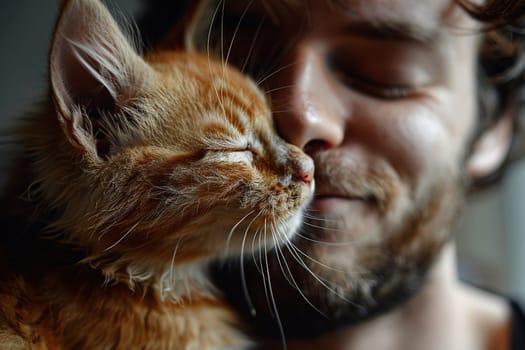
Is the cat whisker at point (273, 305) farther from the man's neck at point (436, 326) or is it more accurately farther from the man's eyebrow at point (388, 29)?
the man's eyebrow at point (388, 29)

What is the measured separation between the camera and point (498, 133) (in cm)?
124

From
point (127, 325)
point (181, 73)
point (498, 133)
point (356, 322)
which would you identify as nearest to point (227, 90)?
point (181, 73)

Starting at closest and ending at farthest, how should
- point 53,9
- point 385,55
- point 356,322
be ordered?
point 53,9, point 385,55, point 356,322

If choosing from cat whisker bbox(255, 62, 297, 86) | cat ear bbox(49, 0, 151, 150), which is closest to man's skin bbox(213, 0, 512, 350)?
cat whisker bbox(255, 62, 297, 86)

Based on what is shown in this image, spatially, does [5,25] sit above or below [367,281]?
above

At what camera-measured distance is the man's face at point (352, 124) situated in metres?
0.69

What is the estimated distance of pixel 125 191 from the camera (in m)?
0.59

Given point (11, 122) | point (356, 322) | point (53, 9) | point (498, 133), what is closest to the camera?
point (53, 9)

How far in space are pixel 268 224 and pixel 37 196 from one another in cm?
27

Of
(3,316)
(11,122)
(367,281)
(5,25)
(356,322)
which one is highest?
(5,25)

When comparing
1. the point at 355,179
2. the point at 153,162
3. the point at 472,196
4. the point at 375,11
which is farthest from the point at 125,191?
the point at 472,196

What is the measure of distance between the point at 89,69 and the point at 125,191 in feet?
0.45

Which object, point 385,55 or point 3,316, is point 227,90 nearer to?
point 385,55

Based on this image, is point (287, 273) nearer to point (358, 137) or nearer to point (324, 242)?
point (324, 242)
